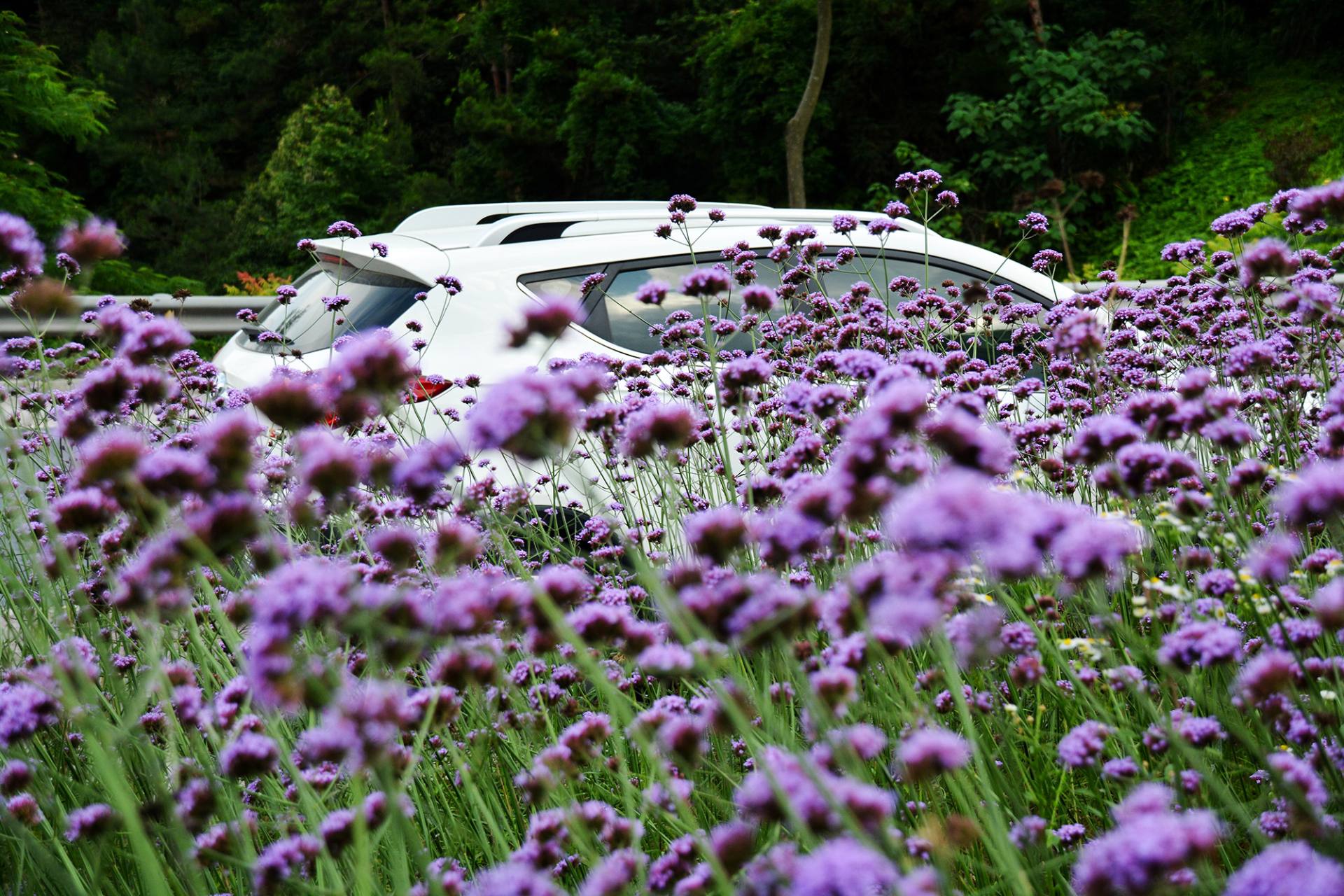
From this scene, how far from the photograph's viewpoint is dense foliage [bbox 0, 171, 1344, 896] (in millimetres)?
1183

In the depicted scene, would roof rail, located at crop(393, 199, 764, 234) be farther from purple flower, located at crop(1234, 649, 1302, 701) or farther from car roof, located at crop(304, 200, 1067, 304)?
purple flower, located at crop(1234, 649, 1302, 701)

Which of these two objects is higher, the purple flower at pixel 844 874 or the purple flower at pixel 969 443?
the purple flower at pixel 969 443

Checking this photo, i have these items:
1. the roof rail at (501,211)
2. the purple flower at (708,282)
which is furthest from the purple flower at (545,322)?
the roof rail at (501,211)

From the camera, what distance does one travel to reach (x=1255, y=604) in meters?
1.97

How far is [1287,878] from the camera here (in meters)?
1.01

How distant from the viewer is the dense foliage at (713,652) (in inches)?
46.6

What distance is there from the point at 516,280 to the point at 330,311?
3.38 ft

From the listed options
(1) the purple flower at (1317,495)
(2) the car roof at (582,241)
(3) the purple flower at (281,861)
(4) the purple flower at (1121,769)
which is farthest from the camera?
(2) the car roof at (582,241)

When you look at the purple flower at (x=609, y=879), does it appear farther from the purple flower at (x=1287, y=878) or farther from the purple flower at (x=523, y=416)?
the purple flower at (x=1287, y=878)

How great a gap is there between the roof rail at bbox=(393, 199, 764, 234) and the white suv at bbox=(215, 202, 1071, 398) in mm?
142

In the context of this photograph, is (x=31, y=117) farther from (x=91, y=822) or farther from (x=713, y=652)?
(x=713, y=652)

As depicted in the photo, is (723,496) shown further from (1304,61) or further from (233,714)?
(1304,61)

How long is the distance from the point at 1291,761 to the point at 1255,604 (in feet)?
1.70

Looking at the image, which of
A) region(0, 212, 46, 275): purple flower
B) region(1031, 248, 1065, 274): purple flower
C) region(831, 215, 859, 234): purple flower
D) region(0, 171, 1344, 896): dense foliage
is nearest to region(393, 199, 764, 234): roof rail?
region(831, 215, 859, 234): purple flower
